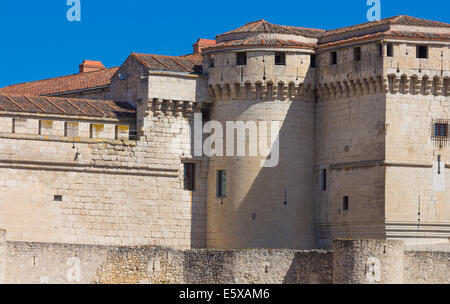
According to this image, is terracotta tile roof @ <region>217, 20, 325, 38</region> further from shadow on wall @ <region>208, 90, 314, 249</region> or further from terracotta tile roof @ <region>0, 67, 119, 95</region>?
terracotta tile roof @ <region>0, 67, 119, 95</region>

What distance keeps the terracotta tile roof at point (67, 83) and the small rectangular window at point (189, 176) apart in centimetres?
568

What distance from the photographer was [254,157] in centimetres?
7494

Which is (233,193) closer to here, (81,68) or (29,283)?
(29,283)

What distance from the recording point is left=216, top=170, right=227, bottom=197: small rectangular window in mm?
75500

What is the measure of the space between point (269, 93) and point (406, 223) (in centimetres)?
687

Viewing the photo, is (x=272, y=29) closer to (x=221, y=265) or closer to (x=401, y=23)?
(x=401, y=23)

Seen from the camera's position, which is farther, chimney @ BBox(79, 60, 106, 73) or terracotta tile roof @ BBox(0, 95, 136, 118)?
chimney @ BBox(79, 60, 106, 73)

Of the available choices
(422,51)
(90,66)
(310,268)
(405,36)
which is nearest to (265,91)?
(405,36)

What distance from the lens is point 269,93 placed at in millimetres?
75125

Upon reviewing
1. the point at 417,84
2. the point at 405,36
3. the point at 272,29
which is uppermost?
the point at 272,29

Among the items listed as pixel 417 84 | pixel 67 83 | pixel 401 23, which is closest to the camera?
pixel 417 84

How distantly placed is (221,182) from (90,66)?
16821 mm

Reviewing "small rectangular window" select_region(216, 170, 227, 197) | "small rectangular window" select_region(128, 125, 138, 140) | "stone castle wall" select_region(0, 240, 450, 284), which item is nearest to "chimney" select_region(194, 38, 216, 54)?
"small rectangular window" select_region(128, 125, 138, 140)
